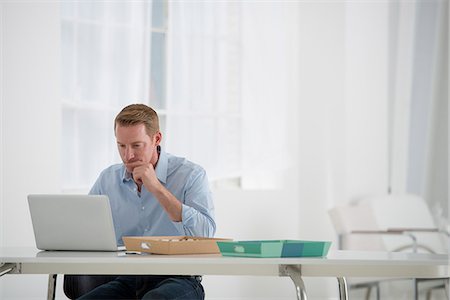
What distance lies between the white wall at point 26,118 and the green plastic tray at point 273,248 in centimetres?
232

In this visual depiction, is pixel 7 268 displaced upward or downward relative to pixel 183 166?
downward

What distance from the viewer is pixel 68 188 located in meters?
4.39

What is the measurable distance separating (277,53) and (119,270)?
3.17 metres

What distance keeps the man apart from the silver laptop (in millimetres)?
388

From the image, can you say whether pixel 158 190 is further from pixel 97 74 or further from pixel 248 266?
pixel 97 74

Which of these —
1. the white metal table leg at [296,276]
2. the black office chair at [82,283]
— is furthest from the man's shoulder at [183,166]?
the white metal table leg at [296,276]

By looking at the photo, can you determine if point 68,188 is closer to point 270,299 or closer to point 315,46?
point 270,299

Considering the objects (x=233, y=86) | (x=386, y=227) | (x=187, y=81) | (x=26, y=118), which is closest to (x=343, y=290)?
(x=26, y=118)

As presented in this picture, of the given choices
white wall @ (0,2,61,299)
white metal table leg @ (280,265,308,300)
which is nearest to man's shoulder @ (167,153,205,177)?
white metal table leg @ (280,265,308,300)

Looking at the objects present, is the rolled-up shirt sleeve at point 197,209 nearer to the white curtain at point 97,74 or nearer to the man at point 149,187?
the man at point 149,187

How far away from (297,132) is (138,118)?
8.00 feet

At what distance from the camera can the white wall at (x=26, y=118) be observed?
4.20m

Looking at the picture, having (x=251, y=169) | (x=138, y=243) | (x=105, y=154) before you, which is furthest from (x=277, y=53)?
(x=138, y=243)

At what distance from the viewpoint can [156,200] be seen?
277cm
